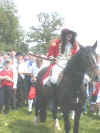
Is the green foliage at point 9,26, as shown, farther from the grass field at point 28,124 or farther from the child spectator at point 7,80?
the grass field at point 28,124

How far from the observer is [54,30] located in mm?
70688

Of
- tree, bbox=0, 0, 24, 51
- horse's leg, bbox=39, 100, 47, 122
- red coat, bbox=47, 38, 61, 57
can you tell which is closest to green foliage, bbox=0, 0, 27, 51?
tree, bbox=0, 0, 24, 51

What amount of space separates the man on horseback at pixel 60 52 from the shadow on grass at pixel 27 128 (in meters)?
1.40

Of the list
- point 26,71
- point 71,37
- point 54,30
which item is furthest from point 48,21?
point 71,37

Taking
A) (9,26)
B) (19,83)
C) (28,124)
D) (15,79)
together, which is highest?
(9,26)

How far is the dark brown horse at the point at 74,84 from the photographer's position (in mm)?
5790

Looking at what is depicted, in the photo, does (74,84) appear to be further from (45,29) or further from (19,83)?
(45,29)

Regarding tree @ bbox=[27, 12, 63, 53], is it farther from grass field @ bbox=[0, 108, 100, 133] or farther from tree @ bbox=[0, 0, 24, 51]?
grass field @ bbox=[0, 108, 100, 133]

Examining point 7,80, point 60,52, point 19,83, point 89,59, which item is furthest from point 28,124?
point 89,59

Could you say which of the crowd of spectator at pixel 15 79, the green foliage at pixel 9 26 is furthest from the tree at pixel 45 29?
the crowd of spectator at pixel 15 79

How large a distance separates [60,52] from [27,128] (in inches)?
99.4

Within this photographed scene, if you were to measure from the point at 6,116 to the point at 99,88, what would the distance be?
388cm

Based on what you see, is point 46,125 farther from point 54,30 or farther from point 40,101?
point 54,30

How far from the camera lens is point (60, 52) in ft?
23.6
